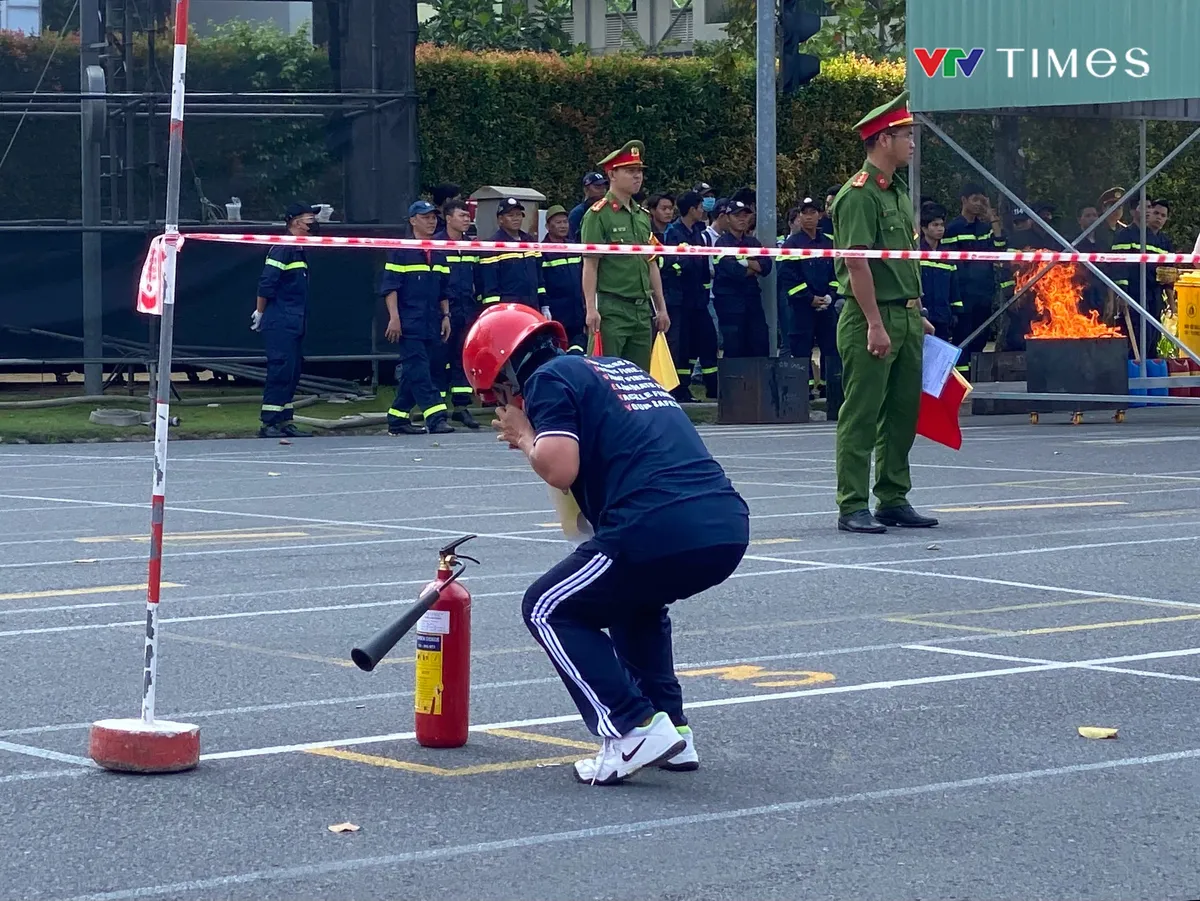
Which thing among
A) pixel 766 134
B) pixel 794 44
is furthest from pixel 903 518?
pixel 766 134

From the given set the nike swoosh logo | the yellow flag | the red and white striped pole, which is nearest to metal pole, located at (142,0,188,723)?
the red and white striped pole

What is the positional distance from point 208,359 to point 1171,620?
14.0 meters

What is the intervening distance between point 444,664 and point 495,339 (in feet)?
3.28

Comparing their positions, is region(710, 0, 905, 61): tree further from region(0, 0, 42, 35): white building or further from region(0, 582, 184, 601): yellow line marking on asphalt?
region(0, 582, 184, 601): yellow line marking on asphalt

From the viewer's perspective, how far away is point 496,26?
40.3m

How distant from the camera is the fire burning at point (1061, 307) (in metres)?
20.7

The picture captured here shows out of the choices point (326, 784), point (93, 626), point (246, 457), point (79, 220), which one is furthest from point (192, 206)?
point (326, 784)

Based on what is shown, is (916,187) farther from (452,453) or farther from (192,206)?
(192,206)

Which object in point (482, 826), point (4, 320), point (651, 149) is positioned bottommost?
point (482, 826)

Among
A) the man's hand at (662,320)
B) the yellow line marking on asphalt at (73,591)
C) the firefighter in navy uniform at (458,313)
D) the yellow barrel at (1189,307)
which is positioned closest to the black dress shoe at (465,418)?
the firefighter in navy uniform at (458,313)

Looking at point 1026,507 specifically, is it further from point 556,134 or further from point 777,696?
point 556,134

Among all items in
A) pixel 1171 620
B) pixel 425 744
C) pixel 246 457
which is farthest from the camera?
pixel 246 457

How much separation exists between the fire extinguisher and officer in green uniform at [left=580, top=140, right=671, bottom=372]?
9630 mm

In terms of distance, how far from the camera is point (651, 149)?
86.1 feet
